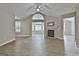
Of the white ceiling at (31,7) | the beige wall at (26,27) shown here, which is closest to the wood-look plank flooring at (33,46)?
the beige wall at (26,27)

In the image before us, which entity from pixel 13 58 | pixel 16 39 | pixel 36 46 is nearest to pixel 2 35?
pixel 16 39

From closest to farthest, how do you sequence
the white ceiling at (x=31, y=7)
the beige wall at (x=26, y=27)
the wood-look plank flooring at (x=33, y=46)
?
the white ceiling at (x=31, y=7) < the wood-look plank flooring at (x=33, y=46) < the beige wall at (x=26, y=27)

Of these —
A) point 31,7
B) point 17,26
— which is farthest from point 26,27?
point 31,7

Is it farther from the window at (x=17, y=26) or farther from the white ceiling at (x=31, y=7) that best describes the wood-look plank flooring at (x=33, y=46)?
the white ceiling at (x=31, y=7)

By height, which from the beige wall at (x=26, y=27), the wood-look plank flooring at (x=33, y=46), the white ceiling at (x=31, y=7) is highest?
the white ceiling at (x=31, y=7)

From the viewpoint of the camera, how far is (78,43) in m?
2.56

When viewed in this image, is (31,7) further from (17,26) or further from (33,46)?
(33,46)

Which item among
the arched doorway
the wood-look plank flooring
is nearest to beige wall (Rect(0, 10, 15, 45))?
the wood-look plank flooring

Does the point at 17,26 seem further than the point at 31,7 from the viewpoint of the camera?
Yes

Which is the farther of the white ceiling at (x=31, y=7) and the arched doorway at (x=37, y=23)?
the arched doorway at (x=37, y=23)

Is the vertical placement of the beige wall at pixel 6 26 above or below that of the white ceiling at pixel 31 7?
below

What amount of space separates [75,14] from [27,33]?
47.7 inches

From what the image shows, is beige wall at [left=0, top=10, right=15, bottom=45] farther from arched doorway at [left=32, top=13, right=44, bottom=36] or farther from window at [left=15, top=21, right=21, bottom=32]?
arched doorway at [left=32, top=13, right=44, bottom=36]

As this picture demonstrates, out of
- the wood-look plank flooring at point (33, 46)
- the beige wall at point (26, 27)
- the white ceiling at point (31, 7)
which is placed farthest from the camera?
the beige wall at point (26, 27)
